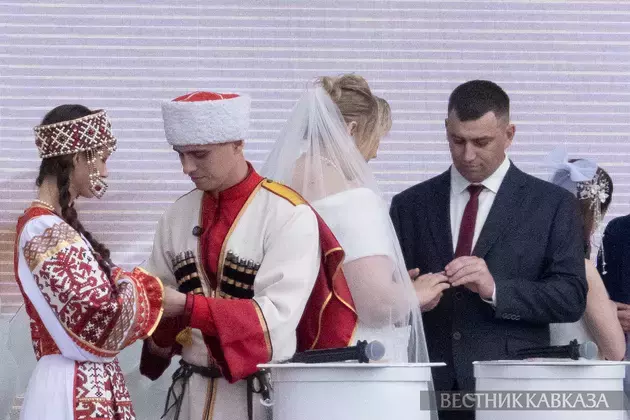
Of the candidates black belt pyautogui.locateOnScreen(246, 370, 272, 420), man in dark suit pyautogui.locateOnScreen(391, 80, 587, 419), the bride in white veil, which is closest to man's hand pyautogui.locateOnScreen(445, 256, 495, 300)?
man in dark suit pyautogui.locateOnScreen(391, 80, 587, 419)

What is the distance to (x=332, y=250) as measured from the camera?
2.88m

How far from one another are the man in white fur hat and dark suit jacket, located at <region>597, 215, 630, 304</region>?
4.29 feet

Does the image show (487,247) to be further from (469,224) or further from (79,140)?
(79,140)

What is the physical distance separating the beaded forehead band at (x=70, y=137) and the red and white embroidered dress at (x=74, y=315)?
146mm

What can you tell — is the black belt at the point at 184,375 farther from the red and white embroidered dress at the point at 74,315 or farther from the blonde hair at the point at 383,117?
the blonde hair at the point at 383,117

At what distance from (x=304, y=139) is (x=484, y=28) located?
4.43 ft

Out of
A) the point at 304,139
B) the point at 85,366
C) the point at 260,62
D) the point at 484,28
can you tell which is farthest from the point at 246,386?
the point at 484,28

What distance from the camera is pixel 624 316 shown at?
3857 millimetres

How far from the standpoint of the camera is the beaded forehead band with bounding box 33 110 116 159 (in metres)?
2.88

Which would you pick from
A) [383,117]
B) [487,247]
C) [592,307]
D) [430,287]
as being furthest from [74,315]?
[592,307]

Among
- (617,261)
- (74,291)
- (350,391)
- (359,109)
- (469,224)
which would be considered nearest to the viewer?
(350,391)

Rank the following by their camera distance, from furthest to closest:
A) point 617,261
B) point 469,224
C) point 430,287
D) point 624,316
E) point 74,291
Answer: point 617,261, point 624,316, point 469,224, point 430,287, point 74,291

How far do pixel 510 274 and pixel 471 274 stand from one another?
20 centimetres

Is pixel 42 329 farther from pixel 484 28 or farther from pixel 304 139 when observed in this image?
pixel 484 28
